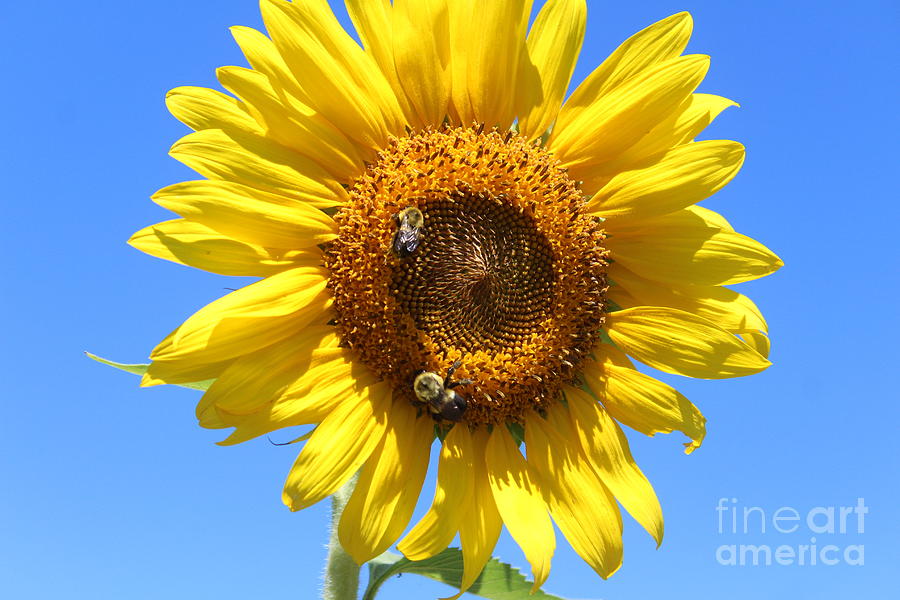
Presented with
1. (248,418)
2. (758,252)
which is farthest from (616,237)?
(248,418)

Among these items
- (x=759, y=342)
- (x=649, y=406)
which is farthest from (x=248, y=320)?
(x=759, y=342)

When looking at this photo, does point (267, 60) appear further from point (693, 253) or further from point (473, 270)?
point (693, 253)

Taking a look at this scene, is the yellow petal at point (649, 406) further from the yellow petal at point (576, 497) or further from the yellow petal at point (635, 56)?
the yellow petal at point (635, 56)

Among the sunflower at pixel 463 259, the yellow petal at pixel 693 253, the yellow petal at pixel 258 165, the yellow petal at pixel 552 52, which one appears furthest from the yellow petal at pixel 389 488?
the yellow petal at pixel 552 52

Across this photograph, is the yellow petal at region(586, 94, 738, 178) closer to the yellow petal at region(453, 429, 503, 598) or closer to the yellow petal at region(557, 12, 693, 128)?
the yellow petal at region(557, 12, 693, 128)

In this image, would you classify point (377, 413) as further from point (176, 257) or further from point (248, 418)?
point (176, 257)

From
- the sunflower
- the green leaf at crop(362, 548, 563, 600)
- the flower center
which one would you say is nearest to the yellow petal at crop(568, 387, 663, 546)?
the sunflower
